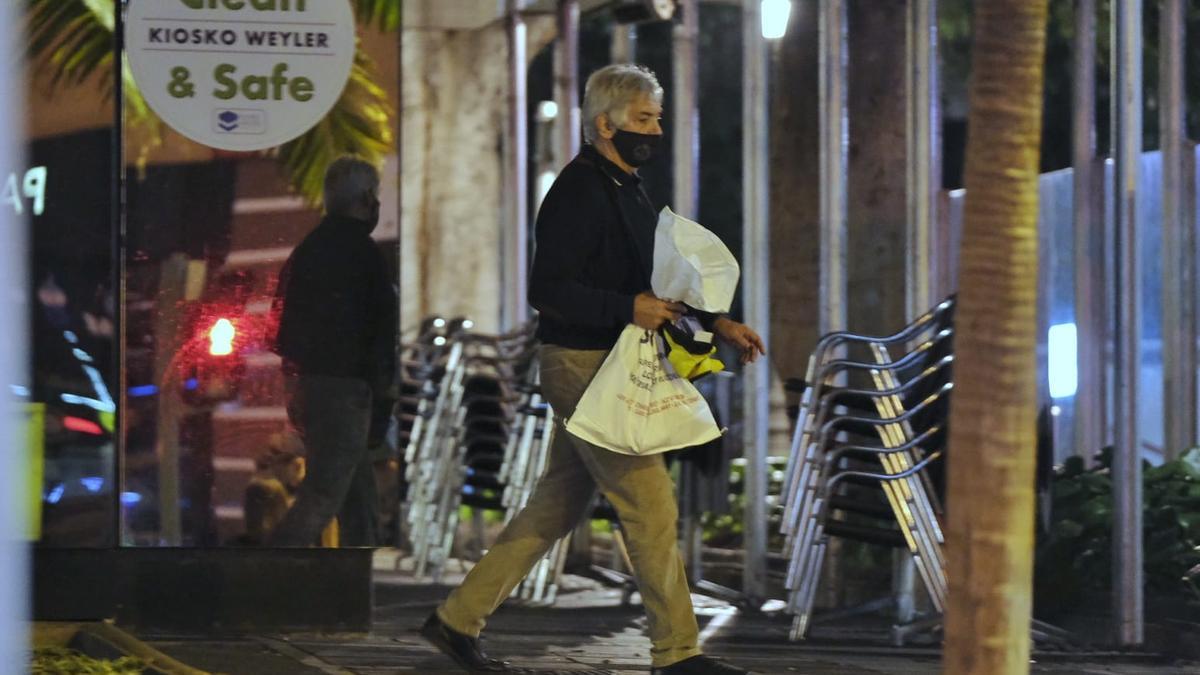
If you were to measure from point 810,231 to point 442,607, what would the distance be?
6.27m

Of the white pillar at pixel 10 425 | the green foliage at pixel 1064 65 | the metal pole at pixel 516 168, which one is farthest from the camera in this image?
the green foliage at pixel 1064 65

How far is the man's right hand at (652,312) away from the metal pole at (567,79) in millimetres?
6530

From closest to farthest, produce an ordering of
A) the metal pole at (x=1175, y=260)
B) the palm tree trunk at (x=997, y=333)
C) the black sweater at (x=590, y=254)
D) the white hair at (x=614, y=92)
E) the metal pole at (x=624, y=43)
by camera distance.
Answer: the palm tree trunk at (x=997, y=333)
the black sweater at (x=590, y=254)
the white hair at (x=614, y=92)
the metal pole at (x=1175, y=260)
the metal pole at (x=624, y=43)

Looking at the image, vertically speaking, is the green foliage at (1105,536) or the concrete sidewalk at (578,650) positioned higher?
the green foliage at (1105,536)

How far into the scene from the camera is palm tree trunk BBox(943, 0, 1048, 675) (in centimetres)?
445

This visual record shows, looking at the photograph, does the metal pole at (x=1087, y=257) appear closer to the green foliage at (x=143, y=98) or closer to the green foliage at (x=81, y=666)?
the green foliage at (x=143, y=98)

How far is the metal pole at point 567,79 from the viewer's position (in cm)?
1273

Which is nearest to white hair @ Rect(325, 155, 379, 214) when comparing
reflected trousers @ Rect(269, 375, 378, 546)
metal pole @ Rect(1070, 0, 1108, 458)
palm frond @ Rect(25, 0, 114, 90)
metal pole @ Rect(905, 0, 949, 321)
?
reflected trousers @ Rect(269, 375, 378, 546)

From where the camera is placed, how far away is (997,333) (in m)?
4.45

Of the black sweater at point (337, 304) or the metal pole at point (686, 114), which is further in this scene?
the metal pole at point (686, 114)

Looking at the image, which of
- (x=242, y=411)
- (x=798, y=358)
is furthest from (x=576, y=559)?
(x=242, y=411)

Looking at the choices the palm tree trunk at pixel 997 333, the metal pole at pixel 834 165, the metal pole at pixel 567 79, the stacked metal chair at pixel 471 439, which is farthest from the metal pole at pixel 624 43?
the palm tree trunk at pixel 997 333

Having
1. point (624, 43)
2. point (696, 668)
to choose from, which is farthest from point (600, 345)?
point (624, 43)

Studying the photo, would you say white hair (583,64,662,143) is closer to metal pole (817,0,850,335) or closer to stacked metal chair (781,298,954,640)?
stacked metal chair (781,298,954,640)
